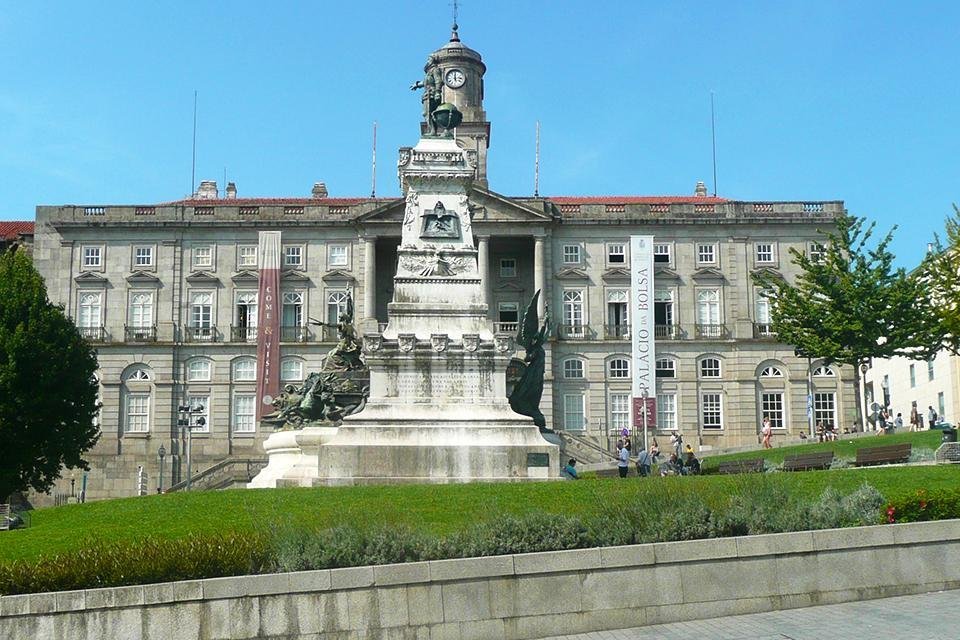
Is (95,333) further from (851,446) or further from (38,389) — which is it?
(851,446)

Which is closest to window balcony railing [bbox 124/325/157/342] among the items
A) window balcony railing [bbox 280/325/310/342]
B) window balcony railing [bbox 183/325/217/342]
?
window balcony railing [bbox 183/325/217/342]

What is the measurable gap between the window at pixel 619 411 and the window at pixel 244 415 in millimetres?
22594

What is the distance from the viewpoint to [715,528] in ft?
52.0

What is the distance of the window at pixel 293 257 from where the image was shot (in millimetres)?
76562

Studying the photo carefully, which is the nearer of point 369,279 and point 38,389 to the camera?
point 38,389

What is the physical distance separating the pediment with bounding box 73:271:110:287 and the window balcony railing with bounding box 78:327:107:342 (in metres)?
2.89

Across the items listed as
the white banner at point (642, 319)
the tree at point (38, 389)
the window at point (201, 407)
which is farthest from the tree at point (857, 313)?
the window at point (201, 407)

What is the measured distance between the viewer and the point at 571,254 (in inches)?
3017

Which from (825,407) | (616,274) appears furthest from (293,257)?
(825,407)

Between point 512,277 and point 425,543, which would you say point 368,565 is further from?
point 512,277

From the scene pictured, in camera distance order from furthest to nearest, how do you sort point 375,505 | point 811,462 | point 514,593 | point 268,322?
point 268,322
point 811,462
point 375,505
point 514,593

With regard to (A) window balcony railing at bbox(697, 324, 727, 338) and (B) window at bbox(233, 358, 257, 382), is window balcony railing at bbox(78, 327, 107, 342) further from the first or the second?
(A) window balcony railing at bbox(697, 324, 727, 338)

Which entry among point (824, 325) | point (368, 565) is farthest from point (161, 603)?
point (824, 325)

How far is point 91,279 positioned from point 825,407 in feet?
156
